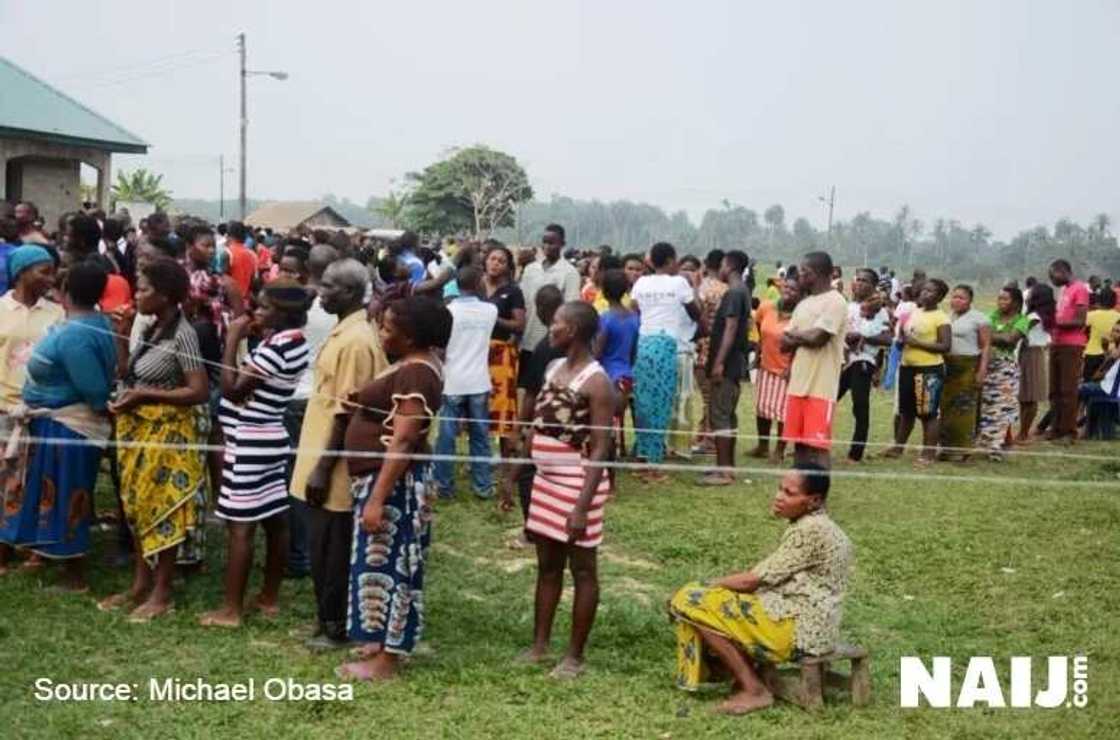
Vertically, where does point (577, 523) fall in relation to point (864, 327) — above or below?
below

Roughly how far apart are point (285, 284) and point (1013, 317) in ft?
25.1

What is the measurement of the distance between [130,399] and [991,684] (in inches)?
159

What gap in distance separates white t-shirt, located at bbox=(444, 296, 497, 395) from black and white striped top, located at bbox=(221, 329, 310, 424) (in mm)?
2227

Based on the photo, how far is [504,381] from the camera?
28.1 feet

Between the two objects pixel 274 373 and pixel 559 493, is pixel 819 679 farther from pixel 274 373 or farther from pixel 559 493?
pixel 274 373

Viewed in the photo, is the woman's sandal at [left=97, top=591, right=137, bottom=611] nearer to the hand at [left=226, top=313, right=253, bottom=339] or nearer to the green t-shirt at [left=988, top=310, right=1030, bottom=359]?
the hand at [left=226, top=313, right=253, bottom=339]

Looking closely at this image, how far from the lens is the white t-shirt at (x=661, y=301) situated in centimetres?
881

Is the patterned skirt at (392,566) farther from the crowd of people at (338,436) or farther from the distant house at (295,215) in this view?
the distant house at (295,215)

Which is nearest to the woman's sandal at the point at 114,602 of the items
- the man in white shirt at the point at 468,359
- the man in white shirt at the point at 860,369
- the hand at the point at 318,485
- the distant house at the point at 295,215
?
the hand at the point at 318,485

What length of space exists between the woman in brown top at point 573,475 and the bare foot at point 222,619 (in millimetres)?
1408

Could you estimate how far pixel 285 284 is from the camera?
17.6 feet

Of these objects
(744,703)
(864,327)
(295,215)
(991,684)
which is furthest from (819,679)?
(295,215)

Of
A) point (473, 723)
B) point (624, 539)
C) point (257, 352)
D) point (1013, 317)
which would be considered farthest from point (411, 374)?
point (1013, 317)

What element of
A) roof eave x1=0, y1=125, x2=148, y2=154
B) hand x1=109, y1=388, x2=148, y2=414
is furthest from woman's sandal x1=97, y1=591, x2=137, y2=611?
roof eave x1=0, y1=125, x2=148, y2=154
